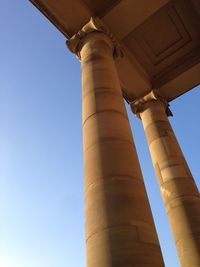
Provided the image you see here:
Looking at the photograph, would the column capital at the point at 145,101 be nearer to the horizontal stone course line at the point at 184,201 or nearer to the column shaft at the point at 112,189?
the horizontal stone course line at the point at 184,201

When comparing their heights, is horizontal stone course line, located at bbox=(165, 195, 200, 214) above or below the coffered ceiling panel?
below

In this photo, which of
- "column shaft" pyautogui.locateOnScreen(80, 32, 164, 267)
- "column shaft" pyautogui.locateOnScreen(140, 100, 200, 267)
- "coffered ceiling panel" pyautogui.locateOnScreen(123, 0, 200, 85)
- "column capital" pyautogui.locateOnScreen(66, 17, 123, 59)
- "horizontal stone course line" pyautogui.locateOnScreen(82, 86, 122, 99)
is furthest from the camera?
"coffered ceiling panel" pyautogui.locateOnScreen(123, 0, 200, 85)

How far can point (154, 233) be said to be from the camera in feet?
91.4

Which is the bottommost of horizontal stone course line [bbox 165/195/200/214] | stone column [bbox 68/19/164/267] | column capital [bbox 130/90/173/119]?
stone column [bbox 68/19/164/267]

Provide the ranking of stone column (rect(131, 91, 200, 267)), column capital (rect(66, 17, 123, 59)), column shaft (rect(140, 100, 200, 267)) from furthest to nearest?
column capital (rect(66, 17, 123, 59)) → stone column (rect(131, 91, 200, 267)) → column shaft (rect(140, 100, 200, 267))

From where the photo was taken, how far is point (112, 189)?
29.6 m

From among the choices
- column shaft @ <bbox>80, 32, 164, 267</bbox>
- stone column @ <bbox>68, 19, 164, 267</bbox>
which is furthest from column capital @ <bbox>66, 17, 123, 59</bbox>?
column shaft @ <bbox>80, 32, 164, 267</bbox>

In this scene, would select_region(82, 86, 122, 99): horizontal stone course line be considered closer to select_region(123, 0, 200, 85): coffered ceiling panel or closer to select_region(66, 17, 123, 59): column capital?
select_region(66, 17, 123, 59): column capital

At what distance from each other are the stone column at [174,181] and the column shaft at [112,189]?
24.3 m

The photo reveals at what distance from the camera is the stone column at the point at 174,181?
50.6 m

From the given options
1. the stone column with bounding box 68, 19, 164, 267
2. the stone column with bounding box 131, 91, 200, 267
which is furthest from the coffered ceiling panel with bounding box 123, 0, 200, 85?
the stone column with bounding box 68, 19, 164, 267

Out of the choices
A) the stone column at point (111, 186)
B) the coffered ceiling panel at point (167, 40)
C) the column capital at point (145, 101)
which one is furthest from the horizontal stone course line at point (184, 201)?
the coffered ceiling panel at point (167, 40)

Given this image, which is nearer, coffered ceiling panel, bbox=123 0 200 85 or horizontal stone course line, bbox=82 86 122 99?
horizontal stone course line, bbox=82 86 122 99

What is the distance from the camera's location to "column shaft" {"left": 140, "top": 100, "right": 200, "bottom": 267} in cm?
5031
